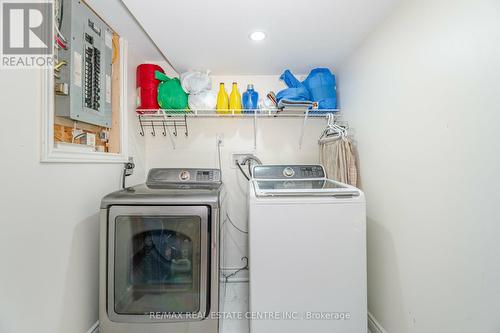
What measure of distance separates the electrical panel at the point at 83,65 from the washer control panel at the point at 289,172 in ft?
4.45

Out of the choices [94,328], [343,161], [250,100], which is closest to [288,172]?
[343,161]

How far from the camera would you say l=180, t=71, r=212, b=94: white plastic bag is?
84.7 inches

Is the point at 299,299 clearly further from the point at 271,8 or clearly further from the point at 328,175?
the point at 271,8

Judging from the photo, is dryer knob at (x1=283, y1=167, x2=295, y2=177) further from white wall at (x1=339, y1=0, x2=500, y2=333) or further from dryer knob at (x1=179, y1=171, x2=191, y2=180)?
dryer knob at (x1=179, y1=171, x2=191, y2=180)

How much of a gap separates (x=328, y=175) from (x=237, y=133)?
3.48ft

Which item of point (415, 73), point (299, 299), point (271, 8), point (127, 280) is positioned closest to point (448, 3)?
point (415, 73)

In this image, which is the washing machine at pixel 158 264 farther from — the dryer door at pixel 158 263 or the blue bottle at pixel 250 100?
the blue bottle at pixel 250 100

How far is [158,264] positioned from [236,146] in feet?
4.51

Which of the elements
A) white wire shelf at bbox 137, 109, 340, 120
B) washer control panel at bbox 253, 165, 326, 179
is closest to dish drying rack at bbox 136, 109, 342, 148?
white wire shelf at bbox 137, 109, 340, 120

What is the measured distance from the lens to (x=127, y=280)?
139 centimetres

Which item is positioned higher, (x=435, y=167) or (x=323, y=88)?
(x=323, y=88)

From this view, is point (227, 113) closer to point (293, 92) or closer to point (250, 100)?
point (250, 100)

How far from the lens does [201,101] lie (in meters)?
2.13

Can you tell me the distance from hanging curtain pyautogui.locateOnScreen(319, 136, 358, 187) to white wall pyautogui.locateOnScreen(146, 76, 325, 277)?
1.69 feet
